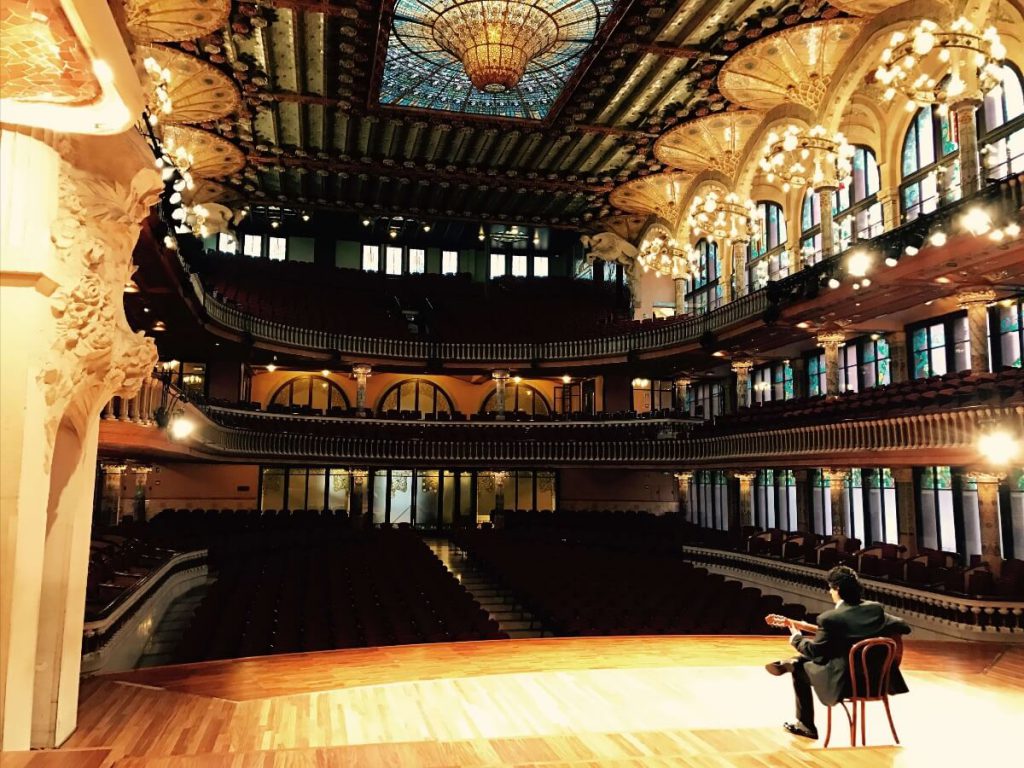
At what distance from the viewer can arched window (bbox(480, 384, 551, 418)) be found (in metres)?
28.1

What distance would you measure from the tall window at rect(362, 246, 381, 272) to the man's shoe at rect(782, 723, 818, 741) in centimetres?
2641

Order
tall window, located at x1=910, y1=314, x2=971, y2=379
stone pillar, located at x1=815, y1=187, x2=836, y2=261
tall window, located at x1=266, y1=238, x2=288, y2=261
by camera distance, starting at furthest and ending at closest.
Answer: tall window, located at x1=266, y1=238, x2=288, y2=261, stone pillar, located at x1=815, y1=187, x2=836, y2=261, tall window, located at x1=910, y1=314, x2=971, y2=379

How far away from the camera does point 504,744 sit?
4.68 m

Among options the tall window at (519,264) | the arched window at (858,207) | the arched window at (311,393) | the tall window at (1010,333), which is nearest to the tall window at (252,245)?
the arched window at (311,393)

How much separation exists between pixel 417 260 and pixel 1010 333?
2126 centimetres

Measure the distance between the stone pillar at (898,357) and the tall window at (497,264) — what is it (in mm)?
16501

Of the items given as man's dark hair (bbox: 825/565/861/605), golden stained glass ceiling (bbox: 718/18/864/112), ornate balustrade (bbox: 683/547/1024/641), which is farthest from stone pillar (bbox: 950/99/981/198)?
man's dark hair (bbox: 825/565/861/605)

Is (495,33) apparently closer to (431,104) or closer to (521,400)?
(431,104)

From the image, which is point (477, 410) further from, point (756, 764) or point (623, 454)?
point (756, 764)

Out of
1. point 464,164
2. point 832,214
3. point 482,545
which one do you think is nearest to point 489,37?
point 464,164

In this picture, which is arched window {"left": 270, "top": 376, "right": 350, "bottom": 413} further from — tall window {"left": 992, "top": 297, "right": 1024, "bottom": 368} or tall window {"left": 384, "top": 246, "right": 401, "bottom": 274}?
tall window {"left": 992, "top": 297, "right": 1024, "bottom": 368}

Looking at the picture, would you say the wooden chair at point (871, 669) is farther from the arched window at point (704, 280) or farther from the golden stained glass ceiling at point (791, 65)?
the arched window at point (704, 280)

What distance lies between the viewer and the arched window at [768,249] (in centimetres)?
2105

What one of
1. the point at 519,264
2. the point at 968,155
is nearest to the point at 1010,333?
the point at 968,155
